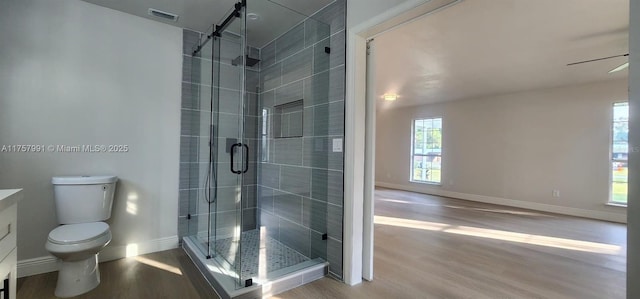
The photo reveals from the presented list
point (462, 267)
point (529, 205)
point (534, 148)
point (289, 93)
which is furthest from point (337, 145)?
point (529, 205)

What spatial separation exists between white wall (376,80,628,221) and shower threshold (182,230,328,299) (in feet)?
17.2

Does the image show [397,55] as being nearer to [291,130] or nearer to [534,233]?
[291,130]

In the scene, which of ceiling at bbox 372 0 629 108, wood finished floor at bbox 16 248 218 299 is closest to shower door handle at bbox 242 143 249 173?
wood finished floor at bbox 16 248 218 299

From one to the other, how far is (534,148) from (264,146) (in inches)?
215

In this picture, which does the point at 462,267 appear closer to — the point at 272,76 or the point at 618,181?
the point at 272,76

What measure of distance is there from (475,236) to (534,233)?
96 centimetres

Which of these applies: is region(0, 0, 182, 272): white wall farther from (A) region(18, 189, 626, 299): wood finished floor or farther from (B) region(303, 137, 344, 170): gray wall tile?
A: (B) region(303, 137, 344, 170): gray wall tile

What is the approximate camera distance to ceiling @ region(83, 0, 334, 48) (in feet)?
7.64

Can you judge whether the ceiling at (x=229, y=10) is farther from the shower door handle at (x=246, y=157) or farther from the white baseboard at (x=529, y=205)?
the white baseboard at (x=529, y=205)

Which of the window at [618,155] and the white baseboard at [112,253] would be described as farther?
the window at [618,155]

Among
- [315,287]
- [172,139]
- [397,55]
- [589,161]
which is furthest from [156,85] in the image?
[589,161]

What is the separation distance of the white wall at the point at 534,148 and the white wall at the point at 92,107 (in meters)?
6.09

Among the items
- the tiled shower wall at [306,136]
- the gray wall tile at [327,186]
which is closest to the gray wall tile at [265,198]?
the tiled shower wall at [306,136]

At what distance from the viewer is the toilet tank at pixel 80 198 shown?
84.5 inches
